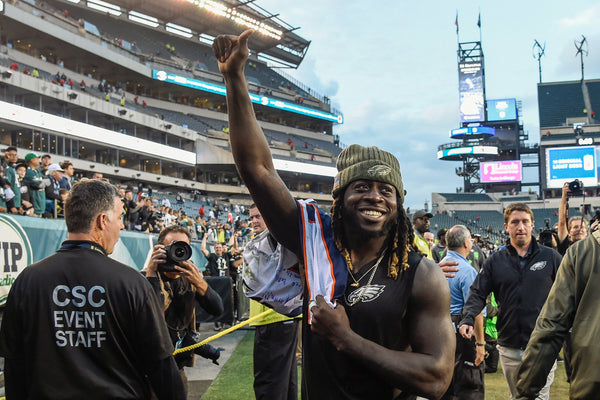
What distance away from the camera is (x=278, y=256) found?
212 cm

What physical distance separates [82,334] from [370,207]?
55.7 inches

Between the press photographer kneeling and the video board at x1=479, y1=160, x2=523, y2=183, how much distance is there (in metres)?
54.4

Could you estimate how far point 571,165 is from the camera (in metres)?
48.2

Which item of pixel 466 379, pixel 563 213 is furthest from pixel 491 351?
pixel 563 213

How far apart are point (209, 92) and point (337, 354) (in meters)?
51.7

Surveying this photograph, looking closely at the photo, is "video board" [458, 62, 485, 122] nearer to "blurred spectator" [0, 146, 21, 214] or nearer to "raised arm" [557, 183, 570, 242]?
"blurred spectator" [0, 146, 21, 214]

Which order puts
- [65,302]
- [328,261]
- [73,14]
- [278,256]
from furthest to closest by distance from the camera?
[73,14] → [65,302] → [278,256] → [328,261]

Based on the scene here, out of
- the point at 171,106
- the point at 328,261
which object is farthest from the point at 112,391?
the point at 171,106

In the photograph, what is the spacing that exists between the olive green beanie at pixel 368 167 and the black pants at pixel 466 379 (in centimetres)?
306

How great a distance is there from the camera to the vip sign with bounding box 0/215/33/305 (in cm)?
630

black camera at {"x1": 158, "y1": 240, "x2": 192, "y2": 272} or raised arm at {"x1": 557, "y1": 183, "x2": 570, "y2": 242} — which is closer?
black camera at {"x1": 158, "y1": 240, "x2": 192, "y2": 272}

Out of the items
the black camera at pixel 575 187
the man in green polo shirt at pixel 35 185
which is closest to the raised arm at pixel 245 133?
the black camera at pixel 575 187

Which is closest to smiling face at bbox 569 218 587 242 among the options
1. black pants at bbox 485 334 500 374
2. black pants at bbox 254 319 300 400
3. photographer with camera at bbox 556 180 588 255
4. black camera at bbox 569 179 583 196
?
photographer with camera at bbox 556 180 588 255

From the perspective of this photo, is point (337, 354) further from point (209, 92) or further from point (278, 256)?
point (209, 92)
